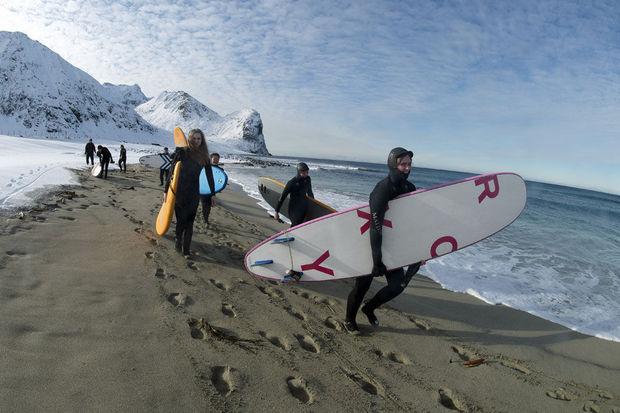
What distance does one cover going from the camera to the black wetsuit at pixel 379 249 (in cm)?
352

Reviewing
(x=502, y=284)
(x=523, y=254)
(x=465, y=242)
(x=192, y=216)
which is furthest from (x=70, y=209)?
(x=523, y=254)

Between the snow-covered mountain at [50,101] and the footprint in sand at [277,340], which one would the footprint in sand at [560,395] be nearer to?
the footprint in sand at [277,340]

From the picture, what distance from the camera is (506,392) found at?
313 centimetres

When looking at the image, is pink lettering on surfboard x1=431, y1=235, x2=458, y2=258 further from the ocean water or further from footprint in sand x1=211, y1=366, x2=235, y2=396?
footprint in sand x1=211, y1=366, x2=235, y2=396

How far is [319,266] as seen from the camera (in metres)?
4.59

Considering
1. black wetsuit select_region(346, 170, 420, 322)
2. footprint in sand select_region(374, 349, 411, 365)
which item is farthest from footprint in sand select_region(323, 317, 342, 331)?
footprint in sand select_region(374, 349, 411, 365)

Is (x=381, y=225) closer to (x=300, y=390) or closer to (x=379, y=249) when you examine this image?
(x=379, y=249)

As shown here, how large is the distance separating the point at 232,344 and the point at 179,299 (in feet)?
3.53

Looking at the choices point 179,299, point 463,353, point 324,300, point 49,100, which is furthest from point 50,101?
point 463,353

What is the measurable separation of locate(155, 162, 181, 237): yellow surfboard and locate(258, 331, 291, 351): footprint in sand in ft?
9.74

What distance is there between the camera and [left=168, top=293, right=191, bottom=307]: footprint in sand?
3.60 m

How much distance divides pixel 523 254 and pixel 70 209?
1221 centimetres

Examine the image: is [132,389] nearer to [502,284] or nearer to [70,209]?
[70,209]

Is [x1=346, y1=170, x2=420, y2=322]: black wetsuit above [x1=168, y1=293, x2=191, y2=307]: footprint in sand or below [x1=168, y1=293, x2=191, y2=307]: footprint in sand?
above
